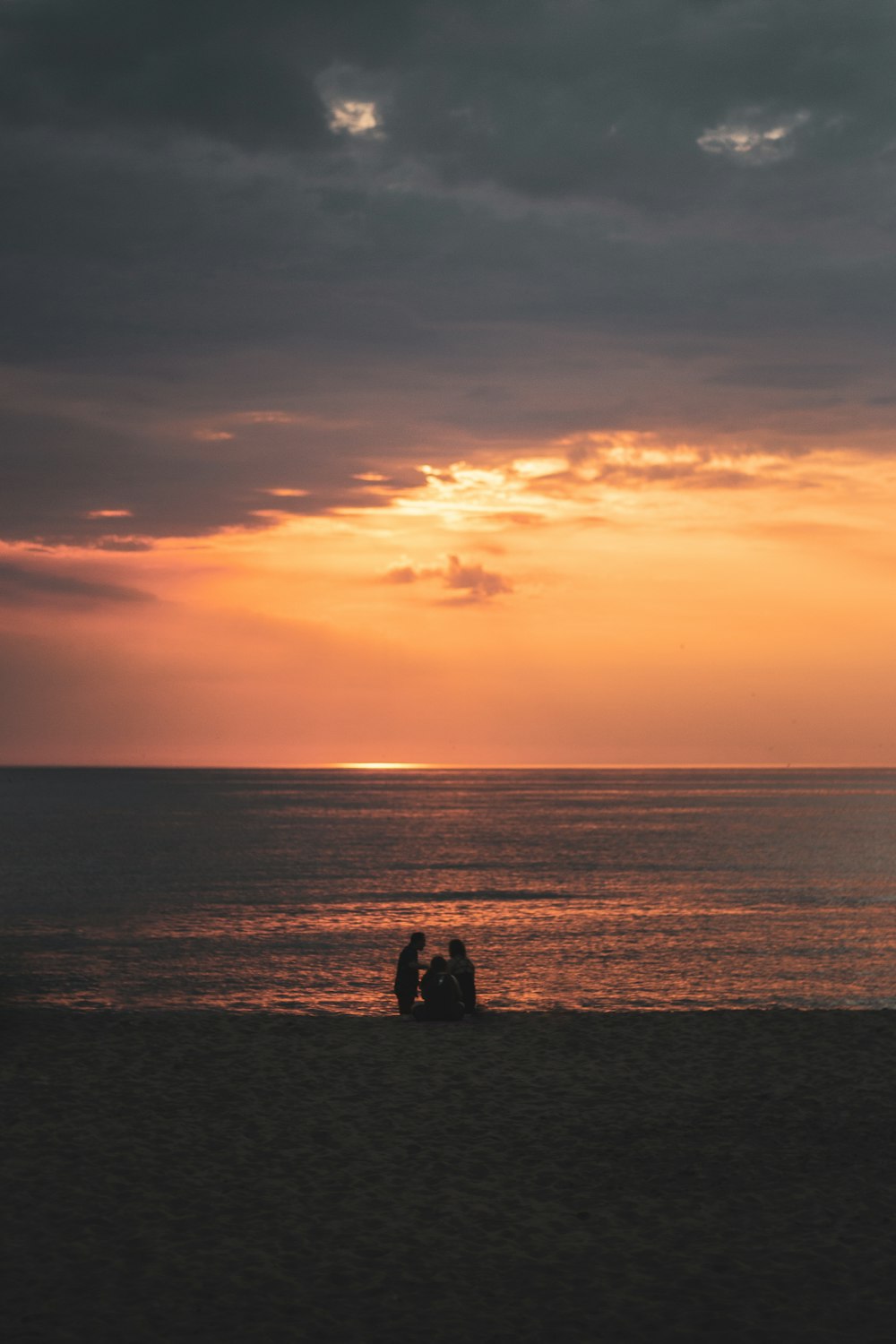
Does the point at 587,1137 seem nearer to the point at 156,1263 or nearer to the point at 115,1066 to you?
the point at 156,1263

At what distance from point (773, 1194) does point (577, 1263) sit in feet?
10.1

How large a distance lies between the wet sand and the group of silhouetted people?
126cm

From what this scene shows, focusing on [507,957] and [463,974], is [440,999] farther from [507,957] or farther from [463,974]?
[507,957]

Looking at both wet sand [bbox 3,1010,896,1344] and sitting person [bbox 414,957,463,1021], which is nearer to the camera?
wet sand [bbox 3,1010,896,1344]

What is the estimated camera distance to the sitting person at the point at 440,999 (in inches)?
874

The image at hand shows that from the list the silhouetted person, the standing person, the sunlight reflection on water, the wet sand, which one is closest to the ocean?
the sunlight reflection on water

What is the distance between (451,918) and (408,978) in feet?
96.3

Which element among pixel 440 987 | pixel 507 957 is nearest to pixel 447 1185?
pixel 440 987

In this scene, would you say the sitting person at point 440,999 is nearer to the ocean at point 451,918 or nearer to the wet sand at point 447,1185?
the wet sand at point 447,1185

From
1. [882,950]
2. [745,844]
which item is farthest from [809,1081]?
[745,844]

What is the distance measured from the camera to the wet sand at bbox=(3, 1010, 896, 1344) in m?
9.86

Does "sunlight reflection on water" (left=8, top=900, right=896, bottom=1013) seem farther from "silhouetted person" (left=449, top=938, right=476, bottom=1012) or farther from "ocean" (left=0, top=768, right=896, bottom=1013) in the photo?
"silhouetted person" (left=449, top=938, right=476, bottom=1012)

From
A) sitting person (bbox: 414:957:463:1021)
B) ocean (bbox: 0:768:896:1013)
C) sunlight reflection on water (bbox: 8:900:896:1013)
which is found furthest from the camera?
ocean (bbox: 0:768:896:1013)

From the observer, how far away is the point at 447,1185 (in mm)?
13000
